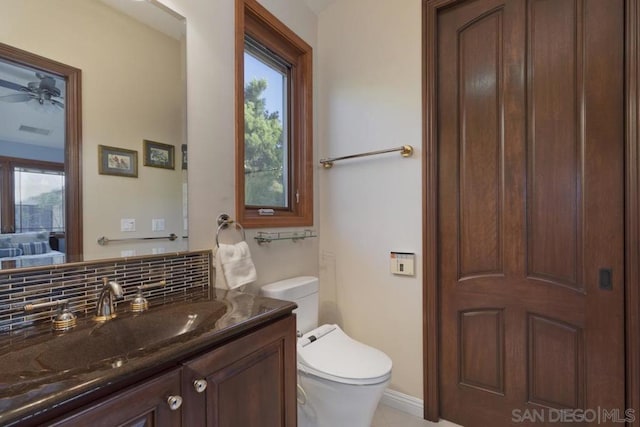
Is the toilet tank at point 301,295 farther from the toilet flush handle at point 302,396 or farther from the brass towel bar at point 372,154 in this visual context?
the brass towel bar at point 372,154

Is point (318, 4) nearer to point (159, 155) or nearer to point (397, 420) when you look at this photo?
point (159, 155)

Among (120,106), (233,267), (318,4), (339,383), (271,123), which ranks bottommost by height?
(339,383)

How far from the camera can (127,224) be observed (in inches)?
46.0

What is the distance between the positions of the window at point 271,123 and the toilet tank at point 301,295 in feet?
1.13

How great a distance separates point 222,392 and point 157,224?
28.4 inches

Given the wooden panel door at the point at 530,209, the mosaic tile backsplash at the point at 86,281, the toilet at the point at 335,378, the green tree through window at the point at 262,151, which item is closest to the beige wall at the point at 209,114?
the mosaic tile backsplash at the point at 86,281

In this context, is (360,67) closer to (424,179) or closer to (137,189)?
(424,179)

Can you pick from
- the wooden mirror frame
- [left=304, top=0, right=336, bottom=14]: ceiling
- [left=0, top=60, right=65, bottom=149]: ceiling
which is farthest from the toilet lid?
[left=304, top=0, right=336, bottom=14]: ceiling

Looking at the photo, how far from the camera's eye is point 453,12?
1.69m

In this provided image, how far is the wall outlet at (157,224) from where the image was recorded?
1.25m

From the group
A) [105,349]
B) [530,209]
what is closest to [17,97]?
[105,349]

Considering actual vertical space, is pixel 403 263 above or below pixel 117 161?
below

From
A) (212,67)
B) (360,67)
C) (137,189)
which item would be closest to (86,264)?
(137,189)

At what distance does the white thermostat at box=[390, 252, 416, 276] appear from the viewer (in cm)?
177
